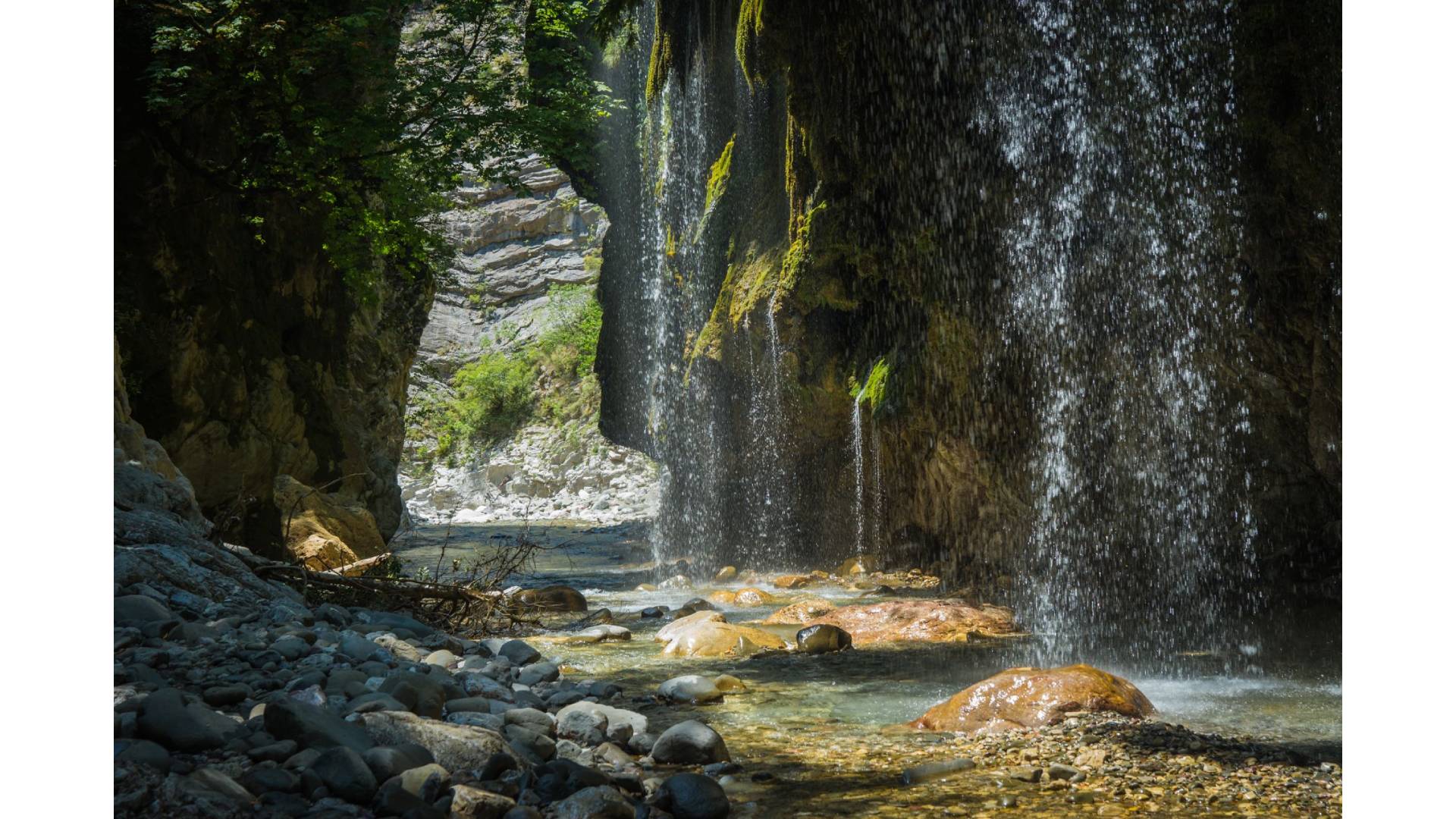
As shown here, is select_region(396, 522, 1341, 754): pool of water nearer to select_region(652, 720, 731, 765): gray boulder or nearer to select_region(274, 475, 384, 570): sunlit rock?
select_region(652, 720, 731, 765): gray boulder

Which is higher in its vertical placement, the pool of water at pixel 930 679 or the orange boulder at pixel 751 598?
the pool of water at pixel 930 679

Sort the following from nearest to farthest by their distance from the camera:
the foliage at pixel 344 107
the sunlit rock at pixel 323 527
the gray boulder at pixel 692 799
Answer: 1. the gray boulder at pixel 692 799
2. the foliage at pixel 344 107
3. the sunlit rock at pixel 323 527

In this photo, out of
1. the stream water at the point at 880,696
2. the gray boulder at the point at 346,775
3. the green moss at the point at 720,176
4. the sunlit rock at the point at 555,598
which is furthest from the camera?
the green moss at the point at 720,176

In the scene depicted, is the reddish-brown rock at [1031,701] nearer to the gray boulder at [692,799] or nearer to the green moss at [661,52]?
the gray boulder at [692,799]

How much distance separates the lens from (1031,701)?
15.7 feet

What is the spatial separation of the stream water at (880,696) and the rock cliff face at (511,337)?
2386 cm

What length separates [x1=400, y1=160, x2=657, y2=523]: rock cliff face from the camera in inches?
1271

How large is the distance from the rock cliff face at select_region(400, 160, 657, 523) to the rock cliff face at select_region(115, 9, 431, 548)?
16.5m

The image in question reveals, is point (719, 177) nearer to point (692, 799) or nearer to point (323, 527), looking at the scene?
point (323, 527)

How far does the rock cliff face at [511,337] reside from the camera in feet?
106

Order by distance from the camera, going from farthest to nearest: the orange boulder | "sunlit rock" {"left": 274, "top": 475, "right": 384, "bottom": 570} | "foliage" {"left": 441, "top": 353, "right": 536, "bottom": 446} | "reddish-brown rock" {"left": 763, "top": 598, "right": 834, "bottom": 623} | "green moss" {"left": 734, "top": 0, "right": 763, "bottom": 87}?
"foliage" {"left": 441, "top": 353, "right": 536, "bottom": 446} < "green moss" {"left": 734, "top": 0, "right": 763, "bottom": 87} < "sunlit rock" {"left": 274, "top": 475, "right": 384, "bottom": 570} < the orange boulder < "reddish-brown rock" {"left": 763, "top": 598, "right": 834, "bottom": 623}

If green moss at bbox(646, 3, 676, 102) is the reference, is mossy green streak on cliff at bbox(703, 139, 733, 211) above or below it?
below

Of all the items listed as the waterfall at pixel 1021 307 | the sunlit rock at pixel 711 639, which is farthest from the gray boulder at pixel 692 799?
the waterfall at pixel 1021 307

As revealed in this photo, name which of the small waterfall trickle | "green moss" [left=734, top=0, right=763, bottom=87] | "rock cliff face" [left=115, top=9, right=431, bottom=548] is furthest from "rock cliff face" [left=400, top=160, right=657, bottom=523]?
"green moss" [left=734, top=0, right=763, bottom=87]
